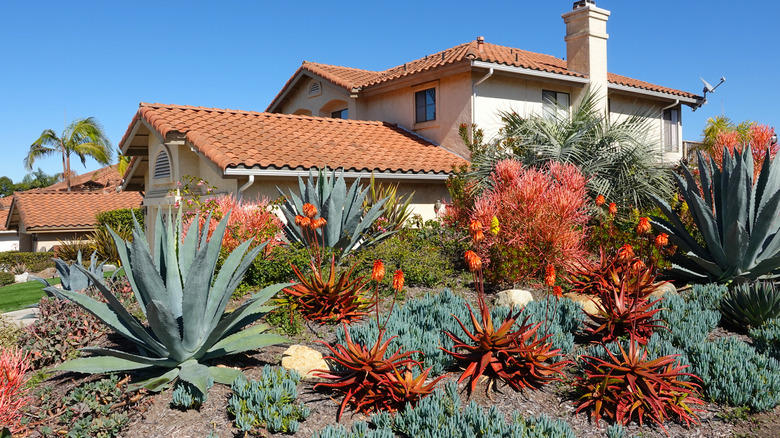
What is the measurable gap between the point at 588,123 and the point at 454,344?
350 inches

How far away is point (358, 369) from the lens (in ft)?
15.4

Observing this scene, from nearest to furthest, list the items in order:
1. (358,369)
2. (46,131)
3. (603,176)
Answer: (358,369) → (603,176) → (46,131)

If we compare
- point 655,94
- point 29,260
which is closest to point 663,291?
point 655,94

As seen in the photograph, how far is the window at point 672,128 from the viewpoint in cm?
2306

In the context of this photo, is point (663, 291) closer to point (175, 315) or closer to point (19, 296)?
point (175, 315)

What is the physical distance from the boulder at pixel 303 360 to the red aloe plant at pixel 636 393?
7.63 feet

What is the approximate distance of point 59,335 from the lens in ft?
20.0

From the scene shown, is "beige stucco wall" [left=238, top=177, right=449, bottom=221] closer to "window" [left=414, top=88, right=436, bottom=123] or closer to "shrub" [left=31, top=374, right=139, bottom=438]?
"window" [left=414, top=88, right=436, bottom=123]

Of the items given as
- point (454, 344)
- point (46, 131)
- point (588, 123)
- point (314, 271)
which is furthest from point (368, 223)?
point (46, 131)

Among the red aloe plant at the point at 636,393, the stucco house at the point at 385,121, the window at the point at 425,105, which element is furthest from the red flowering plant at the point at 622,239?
the window at the point at 425,105

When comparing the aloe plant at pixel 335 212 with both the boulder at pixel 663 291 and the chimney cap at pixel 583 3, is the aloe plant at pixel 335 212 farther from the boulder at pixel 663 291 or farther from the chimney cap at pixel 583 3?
the chimney cap at pixel 583 3

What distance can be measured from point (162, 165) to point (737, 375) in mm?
13815

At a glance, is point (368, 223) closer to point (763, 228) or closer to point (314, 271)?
point (314, 271)

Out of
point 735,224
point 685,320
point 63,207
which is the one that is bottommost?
point 685,320
